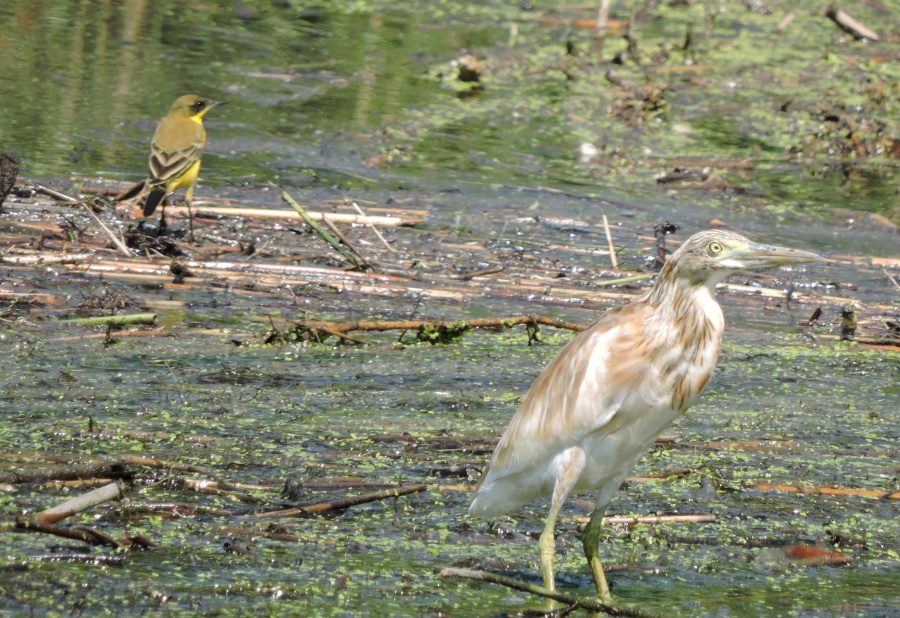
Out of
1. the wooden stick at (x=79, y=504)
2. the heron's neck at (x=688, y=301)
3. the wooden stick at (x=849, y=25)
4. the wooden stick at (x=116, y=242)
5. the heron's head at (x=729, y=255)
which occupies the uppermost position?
the heron's head at (x=729, y=255)

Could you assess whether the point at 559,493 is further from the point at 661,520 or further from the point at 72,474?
the point at 72,474

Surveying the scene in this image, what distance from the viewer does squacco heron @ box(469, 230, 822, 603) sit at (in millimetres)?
3873

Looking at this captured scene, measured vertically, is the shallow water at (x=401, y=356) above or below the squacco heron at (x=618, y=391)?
below

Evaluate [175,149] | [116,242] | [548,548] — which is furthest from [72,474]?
[175,149]

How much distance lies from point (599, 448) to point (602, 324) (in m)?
0.39

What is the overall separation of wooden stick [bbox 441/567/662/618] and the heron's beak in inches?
41.5

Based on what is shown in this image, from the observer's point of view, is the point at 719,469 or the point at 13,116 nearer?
the point at 719,469

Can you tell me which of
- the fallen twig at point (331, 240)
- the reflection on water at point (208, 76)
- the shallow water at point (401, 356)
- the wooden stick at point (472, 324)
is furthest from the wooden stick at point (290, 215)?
the wooden stick at point (472, 324)

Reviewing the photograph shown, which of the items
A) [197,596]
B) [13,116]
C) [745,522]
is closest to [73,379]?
[197,596]

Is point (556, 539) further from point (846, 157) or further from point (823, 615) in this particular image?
point (846, 157)

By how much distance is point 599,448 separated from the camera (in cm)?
402

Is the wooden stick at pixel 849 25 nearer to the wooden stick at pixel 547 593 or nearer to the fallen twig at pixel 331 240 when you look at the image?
the fallen twig at pixel 331 240

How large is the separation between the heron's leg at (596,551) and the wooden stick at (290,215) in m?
3.66

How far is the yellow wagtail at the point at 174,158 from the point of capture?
7.04 m
